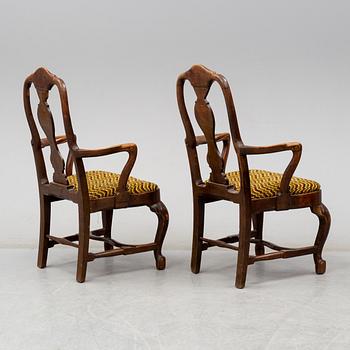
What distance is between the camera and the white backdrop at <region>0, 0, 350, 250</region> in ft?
25.4

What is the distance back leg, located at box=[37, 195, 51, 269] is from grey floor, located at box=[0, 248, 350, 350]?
7cm

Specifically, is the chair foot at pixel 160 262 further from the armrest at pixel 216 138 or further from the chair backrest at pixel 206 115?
the armrest at pixel 216 138

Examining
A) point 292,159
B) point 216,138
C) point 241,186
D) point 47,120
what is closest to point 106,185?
point 47,120

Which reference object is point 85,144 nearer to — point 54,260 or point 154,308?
point 54,260

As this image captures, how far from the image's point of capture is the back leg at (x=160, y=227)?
257 inches

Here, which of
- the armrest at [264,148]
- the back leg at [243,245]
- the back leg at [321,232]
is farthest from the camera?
the back leg at [321,232]

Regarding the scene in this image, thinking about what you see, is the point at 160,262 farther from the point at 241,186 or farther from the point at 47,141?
the point at 47,141

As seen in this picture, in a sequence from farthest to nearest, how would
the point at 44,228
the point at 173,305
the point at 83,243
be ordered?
the point at 44,228, the point at 83,243, the point at 173,305

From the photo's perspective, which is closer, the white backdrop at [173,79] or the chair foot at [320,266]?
the chair foot at [320,266]

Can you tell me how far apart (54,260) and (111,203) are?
32.3 inches

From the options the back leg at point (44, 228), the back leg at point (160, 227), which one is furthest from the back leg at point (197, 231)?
the back leg at point (44, 228)

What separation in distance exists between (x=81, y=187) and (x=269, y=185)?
41.0 inches

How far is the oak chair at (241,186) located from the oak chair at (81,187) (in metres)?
0.30

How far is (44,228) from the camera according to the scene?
6.74 meters
